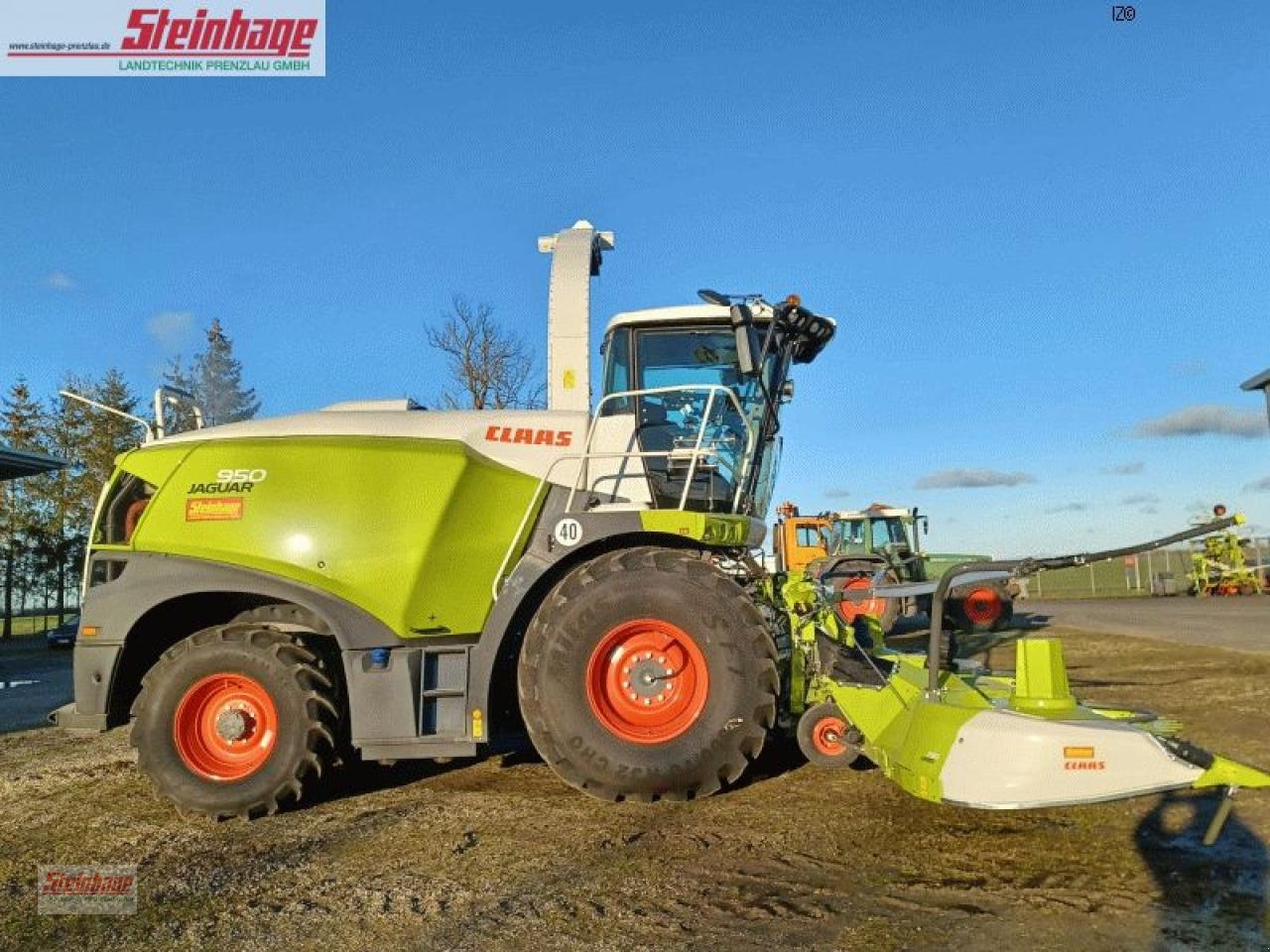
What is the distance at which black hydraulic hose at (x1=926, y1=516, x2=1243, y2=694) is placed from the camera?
142 inches

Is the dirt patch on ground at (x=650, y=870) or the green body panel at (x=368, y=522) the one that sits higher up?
the green body panel at (x=368, y=522)

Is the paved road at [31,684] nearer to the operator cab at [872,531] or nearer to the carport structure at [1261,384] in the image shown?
the operator cab at [872,531]

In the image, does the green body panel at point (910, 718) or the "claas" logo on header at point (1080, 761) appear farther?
the green body panel at point (910, 718)

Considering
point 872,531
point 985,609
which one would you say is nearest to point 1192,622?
point 985,609

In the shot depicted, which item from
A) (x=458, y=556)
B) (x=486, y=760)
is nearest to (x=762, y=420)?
(x=458, y=556)

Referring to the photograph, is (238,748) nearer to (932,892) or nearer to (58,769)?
(58,769)

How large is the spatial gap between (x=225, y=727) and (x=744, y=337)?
140 inches

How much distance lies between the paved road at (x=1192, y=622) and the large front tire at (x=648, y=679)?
973 centimetres

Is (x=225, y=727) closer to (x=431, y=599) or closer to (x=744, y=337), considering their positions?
(x=431, y=599)

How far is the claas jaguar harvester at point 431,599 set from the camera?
4.77 metres

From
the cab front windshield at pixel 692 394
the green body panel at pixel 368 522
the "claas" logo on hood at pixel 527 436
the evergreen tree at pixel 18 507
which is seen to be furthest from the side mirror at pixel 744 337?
the evergreen tree at pixel 18 507

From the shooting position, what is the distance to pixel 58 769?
6195 millimetres

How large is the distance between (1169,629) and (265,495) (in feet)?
52.1

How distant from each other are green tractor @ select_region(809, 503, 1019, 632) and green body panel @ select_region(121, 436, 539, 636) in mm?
10123
